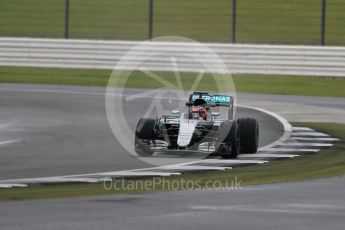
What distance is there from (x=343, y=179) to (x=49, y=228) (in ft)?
17.1

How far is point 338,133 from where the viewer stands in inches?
803

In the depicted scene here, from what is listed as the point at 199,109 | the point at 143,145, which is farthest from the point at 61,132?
the point at 199,109

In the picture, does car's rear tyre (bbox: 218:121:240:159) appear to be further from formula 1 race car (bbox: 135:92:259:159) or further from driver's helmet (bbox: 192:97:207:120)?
driver's helmet (bbox: 192:97:207:120)

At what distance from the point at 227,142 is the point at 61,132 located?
4.38 metres

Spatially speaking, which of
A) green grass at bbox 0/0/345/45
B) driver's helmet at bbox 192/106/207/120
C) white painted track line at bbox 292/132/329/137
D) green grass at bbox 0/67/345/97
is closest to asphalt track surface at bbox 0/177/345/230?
driver's helmet at bbox 192/106/207/120

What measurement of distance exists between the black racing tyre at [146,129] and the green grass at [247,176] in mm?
1790

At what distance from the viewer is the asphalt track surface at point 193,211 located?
1029 cm

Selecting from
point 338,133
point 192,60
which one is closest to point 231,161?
point 338,133

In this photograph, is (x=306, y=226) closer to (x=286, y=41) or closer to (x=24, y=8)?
(x=286, y=41)

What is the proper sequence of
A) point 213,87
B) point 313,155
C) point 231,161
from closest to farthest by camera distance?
point 231,161, point 313,155, point 213,87

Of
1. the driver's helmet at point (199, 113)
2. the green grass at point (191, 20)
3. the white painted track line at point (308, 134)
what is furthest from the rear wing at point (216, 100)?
the green grass at point (191, 20)

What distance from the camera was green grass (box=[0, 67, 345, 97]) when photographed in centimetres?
3225

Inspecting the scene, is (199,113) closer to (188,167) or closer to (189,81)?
(188,167)

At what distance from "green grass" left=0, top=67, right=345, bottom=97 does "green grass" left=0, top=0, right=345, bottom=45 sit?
830 centimetres
